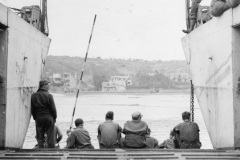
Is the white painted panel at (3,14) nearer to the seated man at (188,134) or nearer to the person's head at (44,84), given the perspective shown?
the person's head at (44,84)

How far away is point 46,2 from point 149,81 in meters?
108

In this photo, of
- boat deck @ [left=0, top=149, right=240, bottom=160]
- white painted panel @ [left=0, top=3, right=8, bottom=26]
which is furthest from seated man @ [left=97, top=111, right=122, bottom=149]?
white painted panel @ [left=0, top=3, right=8, bottom=26]

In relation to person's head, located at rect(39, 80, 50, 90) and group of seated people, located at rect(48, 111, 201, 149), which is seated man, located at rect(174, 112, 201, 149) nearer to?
group of seated people, located at rect(48, 111, 201, 149)

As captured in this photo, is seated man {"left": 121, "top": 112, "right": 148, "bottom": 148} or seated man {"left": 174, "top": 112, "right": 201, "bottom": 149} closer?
seated man {"left": 121, "top": 112, "right": 148, "bottom": 148}

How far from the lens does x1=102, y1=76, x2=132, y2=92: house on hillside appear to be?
10719 centimetres

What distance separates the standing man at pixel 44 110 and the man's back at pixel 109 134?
1.00m

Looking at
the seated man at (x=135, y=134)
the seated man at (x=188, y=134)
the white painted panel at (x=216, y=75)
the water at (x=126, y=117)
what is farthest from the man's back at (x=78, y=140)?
the water at (x=126, y=117)

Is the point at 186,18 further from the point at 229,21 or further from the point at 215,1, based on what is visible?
the point at 229,21

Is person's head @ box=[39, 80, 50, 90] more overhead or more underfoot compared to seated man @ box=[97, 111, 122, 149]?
more overhead

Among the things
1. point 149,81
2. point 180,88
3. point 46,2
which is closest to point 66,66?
point 149,81

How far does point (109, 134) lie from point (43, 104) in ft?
4.55

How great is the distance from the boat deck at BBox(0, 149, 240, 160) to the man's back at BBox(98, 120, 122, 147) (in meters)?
0.59

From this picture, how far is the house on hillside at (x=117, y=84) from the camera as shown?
10719 cm

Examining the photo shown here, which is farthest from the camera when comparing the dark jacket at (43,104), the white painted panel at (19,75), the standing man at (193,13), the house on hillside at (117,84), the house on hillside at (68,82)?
the house on hillside at (117,84)
